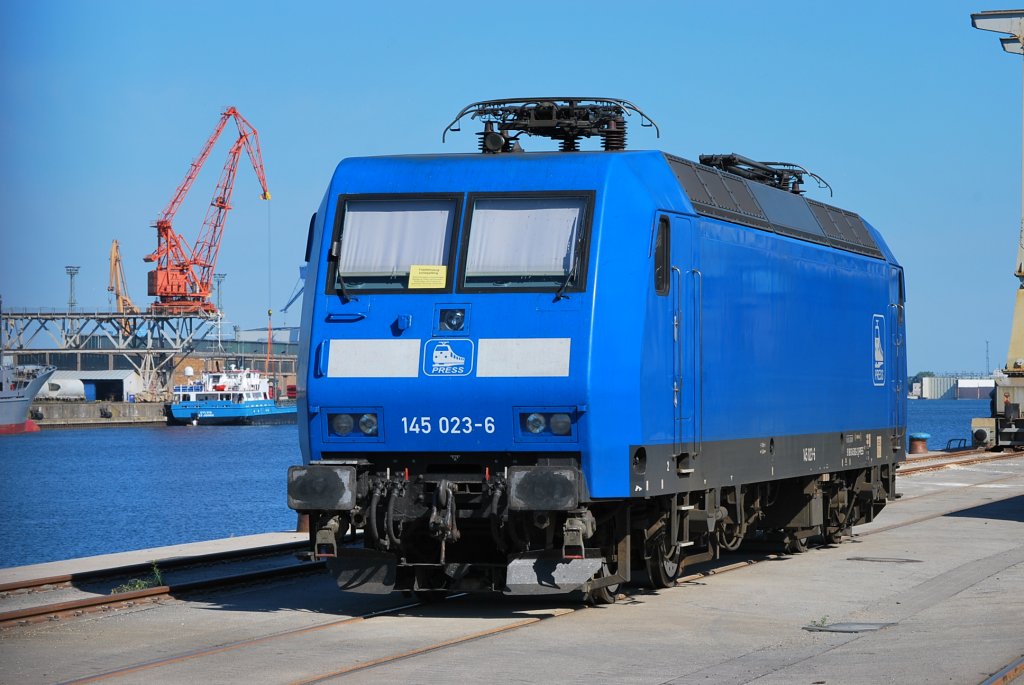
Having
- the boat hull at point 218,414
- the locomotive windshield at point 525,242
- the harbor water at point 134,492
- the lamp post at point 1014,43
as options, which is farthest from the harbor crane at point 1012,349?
the boat hull at point 218,414

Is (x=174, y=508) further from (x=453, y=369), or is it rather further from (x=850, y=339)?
(x=453, y=369)

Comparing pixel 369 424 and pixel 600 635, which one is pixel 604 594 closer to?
pixel 600 635

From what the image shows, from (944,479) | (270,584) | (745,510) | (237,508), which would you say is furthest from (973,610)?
(237,508)

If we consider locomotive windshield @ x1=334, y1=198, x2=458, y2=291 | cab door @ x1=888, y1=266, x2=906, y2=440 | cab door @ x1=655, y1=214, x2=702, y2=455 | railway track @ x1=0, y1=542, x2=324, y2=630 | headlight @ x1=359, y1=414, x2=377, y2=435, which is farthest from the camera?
cab door @ x1=888, y1=266, x2=906, y2=440

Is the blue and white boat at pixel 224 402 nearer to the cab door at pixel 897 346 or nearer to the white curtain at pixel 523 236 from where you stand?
the cab door at pixel 897 346

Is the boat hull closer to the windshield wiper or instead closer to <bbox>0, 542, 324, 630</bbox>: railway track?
<bbox>0, 542, 324, 630</bbox>: railway track

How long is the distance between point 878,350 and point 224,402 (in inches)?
4733

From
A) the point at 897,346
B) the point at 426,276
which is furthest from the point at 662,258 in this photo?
the point at 897,346

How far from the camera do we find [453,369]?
1279 cm

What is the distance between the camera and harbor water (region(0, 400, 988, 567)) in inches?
1635

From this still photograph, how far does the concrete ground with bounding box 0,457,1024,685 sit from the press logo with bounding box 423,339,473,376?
82.5 inches

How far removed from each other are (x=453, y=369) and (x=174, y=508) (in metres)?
41.0

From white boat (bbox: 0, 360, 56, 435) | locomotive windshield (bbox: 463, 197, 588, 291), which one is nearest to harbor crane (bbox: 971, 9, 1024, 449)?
locomotive windshield (bbox: 463, 197, 588, 291)

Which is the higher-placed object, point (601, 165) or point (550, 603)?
point (601, 165)
